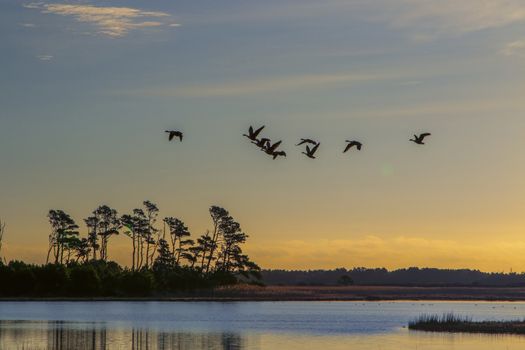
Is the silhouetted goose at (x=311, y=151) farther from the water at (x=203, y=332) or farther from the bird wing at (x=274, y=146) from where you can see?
the water at (x=203, y=332)

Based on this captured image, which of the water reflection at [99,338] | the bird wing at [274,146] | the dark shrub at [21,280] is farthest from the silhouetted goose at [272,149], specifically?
the dark shrub at [21,280]

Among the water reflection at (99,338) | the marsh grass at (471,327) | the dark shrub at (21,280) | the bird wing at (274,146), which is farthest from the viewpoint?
the dark shrub at (21,280)

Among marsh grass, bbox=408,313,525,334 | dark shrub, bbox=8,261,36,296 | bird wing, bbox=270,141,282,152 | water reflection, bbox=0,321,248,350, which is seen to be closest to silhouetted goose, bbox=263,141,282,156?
bird wing, bbox=270,141,282,152

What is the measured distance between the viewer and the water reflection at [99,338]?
69.7m

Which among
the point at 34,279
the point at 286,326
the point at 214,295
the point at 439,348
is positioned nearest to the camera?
the point at 439,348

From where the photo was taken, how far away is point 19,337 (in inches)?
2904

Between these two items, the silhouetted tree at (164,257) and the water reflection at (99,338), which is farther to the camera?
the silhouetted tree at (164,257)

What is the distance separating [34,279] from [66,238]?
141 feet

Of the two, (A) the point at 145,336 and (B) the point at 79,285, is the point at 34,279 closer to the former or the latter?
(B) the point at 79,285

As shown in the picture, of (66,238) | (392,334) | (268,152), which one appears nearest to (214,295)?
(66,238)

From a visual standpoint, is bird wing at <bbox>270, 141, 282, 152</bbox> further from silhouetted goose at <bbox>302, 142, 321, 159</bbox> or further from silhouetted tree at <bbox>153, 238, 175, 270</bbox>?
silhouetted tree at <bbox>153, 238, 175, 270</bbox>

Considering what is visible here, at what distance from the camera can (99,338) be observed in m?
76.4

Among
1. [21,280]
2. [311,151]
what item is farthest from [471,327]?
[21,280]

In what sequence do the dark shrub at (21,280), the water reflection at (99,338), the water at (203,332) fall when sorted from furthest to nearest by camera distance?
the dark shrub at (21,280), the water at (203,332), the water reflection at (99,338)
